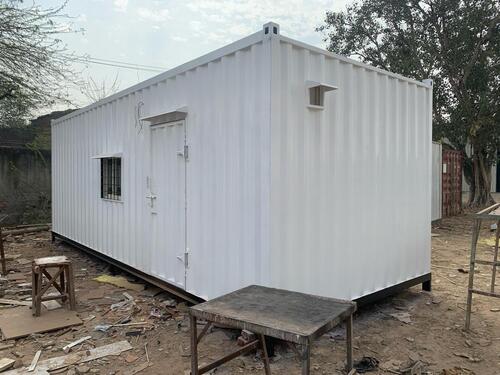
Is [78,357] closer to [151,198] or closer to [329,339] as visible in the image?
[151,198]

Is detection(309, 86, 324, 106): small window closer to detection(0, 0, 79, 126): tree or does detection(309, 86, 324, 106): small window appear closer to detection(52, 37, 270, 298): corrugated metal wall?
detection(52, 37, 270, 298): corrugated metal wall

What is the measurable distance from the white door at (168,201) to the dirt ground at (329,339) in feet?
1.49

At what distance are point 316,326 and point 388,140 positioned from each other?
9.48ft

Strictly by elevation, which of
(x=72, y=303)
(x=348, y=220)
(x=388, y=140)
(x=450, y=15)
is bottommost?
(x=72, y=303)

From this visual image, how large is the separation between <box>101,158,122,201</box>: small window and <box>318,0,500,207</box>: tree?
9.68 metres

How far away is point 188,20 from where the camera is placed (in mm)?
7312

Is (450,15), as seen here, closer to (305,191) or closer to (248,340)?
(305,191)

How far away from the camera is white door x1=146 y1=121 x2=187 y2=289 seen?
4277mm

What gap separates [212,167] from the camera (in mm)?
3812

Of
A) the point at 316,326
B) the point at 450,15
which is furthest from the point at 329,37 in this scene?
the point at 316,326

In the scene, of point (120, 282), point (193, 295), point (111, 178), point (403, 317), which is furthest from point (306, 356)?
point (111, 178)

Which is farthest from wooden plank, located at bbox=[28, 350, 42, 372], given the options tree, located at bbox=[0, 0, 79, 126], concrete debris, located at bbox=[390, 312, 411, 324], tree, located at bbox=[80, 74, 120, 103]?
tree, located at bbox=[80, 74, 120, 103]

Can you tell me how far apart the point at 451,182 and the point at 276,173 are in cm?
1021

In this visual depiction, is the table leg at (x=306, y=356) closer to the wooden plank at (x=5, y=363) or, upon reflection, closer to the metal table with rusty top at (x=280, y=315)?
the metal table with rusty top at (x=280, y=315)
